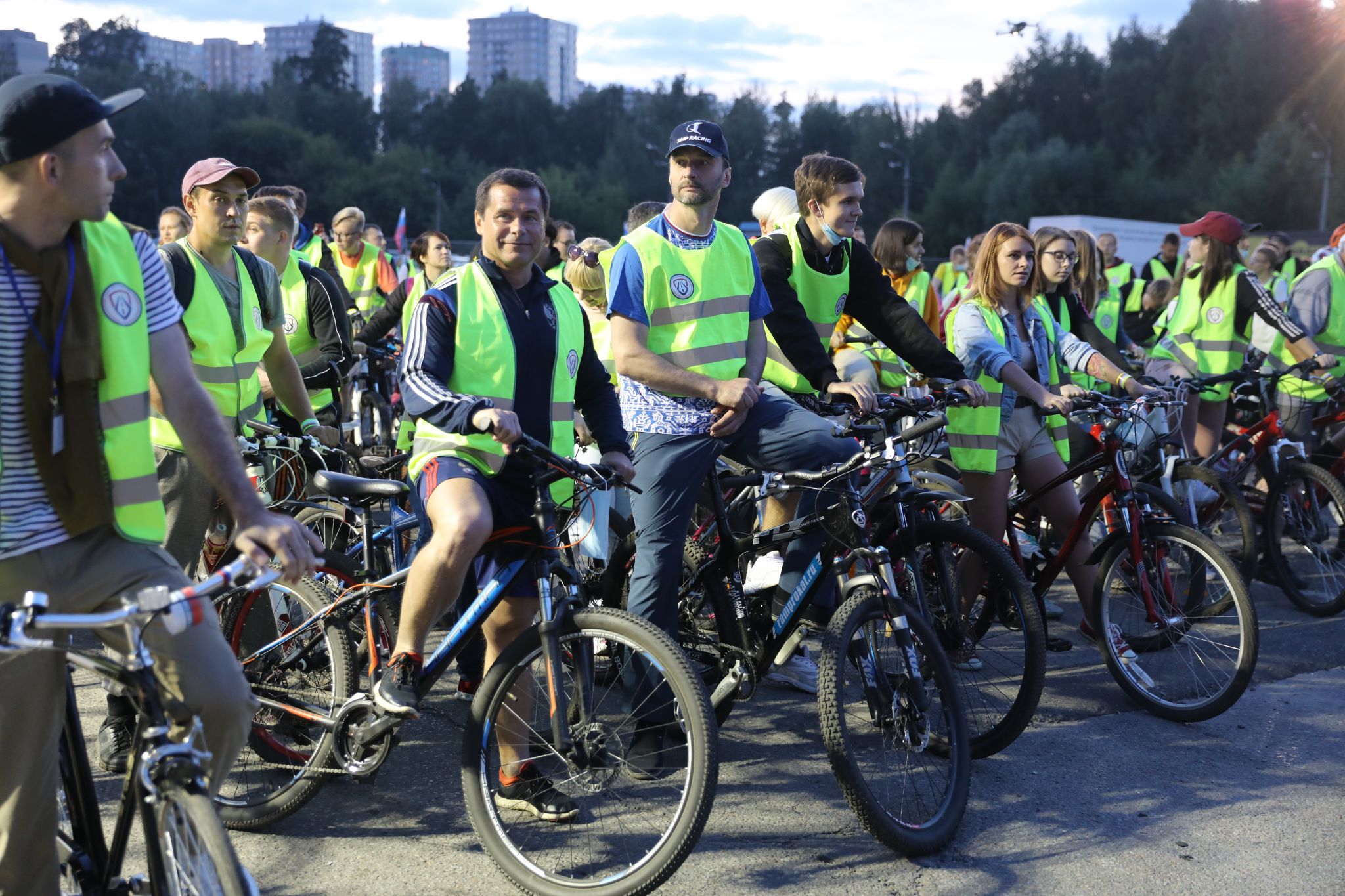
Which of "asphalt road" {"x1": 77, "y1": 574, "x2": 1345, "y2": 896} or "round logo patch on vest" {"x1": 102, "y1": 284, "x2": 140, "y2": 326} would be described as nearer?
"round logo patch on vest" {"x1": 102, "y1": 284, "x2": 140, "y2": 326}

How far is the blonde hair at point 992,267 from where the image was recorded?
5.55 meters

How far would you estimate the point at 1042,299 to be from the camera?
6.05m

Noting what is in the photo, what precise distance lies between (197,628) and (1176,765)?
139 inches

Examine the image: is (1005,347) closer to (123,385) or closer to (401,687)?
(401,687)

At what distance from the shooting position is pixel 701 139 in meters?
4.53

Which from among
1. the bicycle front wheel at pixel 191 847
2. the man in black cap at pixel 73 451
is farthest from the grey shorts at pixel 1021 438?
the bicycle front wheel at pixel 191 847

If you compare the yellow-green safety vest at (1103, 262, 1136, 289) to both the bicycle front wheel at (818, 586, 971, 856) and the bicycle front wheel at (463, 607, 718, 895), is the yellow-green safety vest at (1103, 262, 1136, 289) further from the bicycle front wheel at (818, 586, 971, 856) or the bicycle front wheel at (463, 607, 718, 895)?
the bicycle front wheel at (463, 607, 718, 895)

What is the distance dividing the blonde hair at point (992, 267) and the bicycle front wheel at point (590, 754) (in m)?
2.83

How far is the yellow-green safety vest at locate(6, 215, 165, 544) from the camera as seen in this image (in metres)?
2.56

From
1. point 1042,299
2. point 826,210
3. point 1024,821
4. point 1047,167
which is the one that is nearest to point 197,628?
point 1024,821

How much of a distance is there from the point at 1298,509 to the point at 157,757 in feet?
21.0

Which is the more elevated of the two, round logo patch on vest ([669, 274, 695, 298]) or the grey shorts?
round logo patch on vest ([669, 274, 695, 298])

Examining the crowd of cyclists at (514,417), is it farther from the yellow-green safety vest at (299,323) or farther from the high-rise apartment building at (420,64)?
the high-rise apartment building at (420,64)

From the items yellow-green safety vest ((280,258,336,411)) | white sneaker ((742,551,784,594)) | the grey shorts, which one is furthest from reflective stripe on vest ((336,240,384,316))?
white sneaker ((742,551,784,594))
